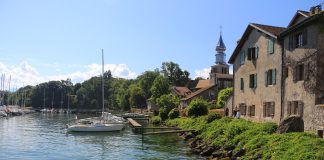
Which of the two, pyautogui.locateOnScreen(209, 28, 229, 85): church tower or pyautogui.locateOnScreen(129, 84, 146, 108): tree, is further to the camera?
pyautogui.locateOnScreen(129, 84, 146, 108): tree

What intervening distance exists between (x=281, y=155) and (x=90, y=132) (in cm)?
3844

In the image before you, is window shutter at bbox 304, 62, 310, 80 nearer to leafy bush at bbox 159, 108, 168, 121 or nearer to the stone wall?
the stone wall

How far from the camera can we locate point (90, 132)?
5856 centimetres

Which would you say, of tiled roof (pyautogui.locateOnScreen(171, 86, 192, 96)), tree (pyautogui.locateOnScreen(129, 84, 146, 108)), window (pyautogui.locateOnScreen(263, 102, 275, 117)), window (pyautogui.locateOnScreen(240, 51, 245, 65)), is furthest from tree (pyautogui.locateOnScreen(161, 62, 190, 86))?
window (pyautogui.locateOnScreen(263, 102, 275, 117))

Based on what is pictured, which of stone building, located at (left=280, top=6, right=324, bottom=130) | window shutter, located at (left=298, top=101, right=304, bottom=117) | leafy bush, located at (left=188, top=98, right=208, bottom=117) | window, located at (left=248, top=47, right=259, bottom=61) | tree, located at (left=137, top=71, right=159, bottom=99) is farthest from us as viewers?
tree, located at (left=137, top=71, right=159, bottom=99)

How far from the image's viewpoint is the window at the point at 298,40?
32156 mm

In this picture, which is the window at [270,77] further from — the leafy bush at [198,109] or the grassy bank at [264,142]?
the leafy bush at [198,109]

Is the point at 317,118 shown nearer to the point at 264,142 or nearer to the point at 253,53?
the point at 264,142

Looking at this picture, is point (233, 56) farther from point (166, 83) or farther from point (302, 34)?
point (166, 83)

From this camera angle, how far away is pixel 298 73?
110 ft

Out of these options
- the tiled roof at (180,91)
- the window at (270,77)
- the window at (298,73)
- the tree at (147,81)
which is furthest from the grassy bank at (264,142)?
the tree at (147,81)

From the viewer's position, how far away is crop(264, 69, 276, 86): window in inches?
1486

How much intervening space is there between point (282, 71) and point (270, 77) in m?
2.73

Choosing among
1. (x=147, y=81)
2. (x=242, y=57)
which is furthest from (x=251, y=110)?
(x=147, y=81)
